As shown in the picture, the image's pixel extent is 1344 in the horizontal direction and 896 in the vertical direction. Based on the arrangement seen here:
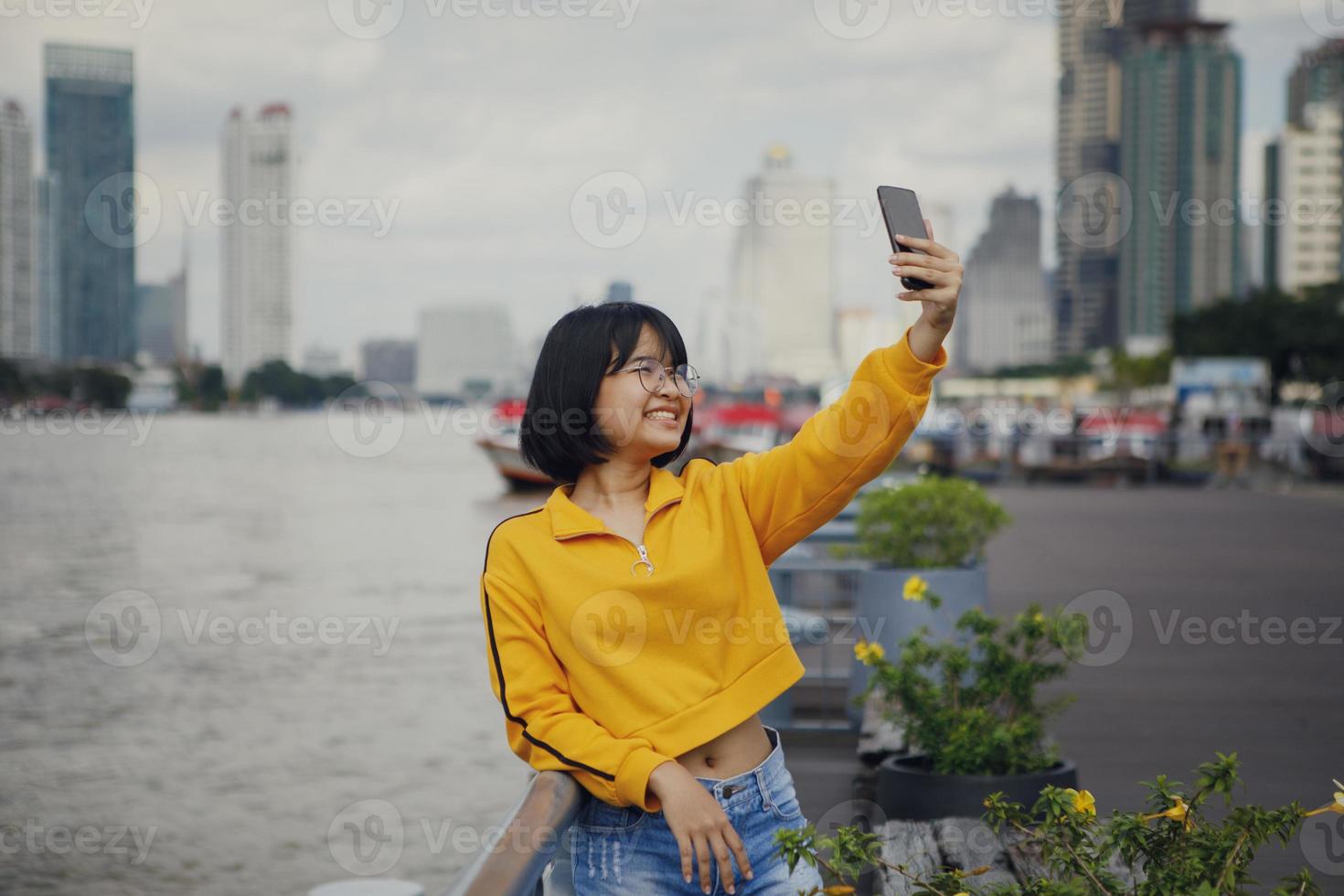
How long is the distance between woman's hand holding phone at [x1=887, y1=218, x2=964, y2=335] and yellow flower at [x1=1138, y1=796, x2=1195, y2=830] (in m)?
0.76

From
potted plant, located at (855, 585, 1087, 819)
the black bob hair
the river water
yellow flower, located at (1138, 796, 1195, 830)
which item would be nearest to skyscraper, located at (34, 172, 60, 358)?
the river water

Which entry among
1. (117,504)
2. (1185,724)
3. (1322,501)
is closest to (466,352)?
(117,504)

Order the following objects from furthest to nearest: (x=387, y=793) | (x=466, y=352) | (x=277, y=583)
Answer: (x=466, y=352)
(x=277, y=583)
(x=387, y=793)

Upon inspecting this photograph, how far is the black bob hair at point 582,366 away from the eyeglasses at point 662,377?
0.7 inches

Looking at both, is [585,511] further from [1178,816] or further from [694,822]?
[1178,816]

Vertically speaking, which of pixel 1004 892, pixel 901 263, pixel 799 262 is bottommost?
pixel 1004 892

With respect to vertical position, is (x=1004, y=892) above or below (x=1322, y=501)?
above

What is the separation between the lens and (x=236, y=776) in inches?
297

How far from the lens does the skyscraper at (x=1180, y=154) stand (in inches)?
6230

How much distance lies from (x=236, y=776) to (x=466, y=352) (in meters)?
73.8

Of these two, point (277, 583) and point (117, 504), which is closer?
point (277, 583)

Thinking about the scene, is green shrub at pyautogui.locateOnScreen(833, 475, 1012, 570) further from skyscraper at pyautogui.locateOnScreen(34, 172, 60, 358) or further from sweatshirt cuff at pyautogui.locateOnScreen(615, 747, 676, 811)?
skyscraper at pyautogui.locateOnScreen(34, 172, 60, 358)

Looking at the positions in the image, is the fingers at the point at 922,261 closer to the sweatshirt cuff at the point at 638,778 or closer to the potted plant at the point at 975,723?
the sweatshirt cuff at the point at 638,778

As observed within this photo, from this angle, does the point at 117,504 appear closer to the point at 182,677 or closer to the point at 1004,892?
the point at 182,677
